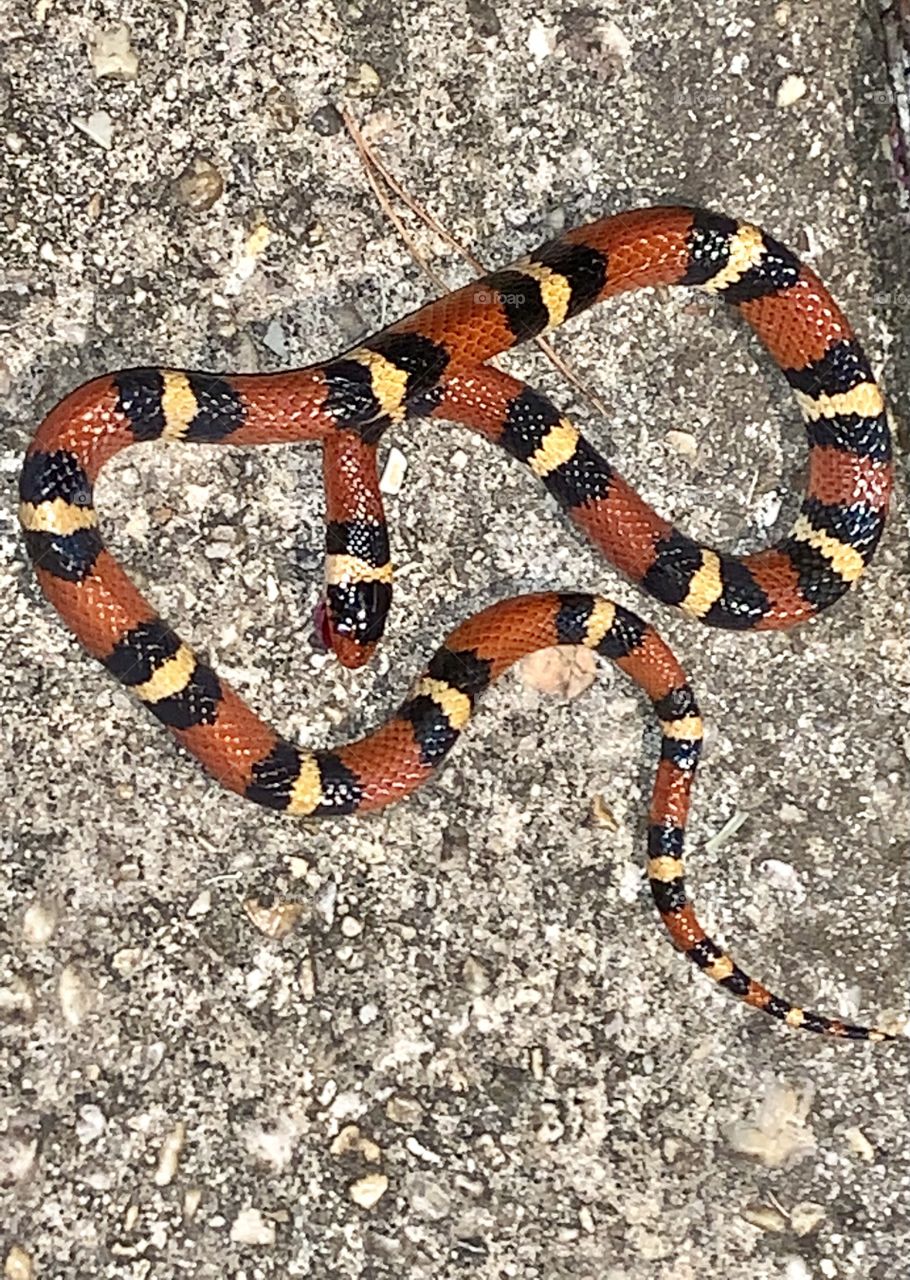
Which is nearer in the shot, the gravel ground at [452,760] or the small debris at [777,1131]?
the gravel ground at [452,760]

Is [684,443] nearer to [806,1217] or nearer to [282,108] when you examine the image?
[282,108]

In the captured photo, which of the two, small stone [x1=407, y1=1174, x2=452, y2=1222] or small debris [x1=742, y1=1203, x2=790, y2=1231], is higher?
small stone [x1=407, y1=1174, x2=452, y2=1222]

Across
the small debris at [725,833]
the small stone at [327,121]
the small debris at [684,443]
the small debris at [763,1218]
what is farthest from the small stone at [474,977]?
the small stone at [327,121]

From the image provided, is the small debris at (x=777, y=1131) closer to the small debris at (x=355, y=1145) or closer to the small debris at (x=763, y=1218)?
the small debris at (x=763, y=1218)

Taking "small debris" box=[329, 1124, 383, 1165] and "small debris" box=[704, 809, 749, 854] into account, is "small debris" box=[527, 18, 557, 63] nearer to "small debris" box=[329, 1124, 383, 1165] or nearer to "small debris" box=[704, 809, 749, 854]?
"small debris" box=[704, 809, 749, 854]

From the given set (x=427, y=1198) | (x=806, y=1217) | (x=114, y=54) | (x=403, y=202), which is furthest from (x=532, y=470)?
(x=806, y=1217)

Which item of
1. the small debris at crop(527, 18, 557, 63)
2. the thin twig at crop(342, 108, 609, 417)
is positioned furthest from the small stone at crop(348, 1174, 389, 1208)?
the small debris at crop(527, 18, 557, 63)
